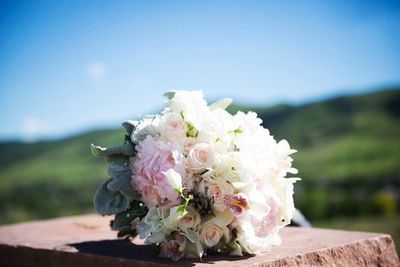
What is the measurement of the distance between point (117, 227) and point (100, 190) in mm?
243

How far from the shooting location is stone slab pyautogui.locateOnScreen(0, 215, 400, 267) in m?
2.52

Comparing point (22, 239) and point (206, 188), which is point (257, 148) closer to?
point (206, 188)

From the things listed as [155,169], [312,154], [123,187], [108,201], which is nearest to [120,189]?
[123,187]

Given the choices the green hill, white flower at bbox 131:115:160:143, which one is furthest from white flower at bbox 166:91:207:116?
the green hill

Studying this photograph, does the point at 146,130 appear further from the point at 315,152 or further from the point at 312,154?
the point at 315,152

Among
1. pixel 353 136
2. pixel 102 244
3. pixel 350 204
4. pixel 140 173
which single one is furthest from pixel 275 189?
pixel 353 136

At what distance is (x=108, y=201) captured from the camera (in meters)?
2.80

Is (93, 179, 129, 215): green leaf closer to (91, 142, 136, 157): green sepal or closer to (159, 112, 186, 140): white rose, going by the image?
(91, 142, 136, 157): green sepal

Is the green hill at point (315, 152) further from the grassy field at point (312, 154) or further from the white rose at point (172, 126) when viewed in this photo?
the white rose at point (172, 126)

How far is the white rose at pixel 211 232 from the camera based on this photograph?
2434 millimetres

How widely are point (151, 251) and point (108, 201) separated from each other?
378mm

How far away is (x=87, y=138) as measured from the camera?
113 metres

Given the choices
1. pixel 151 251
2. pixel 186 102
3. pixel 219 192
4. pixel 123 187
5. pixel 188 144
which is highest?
pixel 186 102

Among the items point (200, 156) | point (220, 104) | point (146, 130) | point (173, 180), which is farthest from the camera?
point (220, 104)
